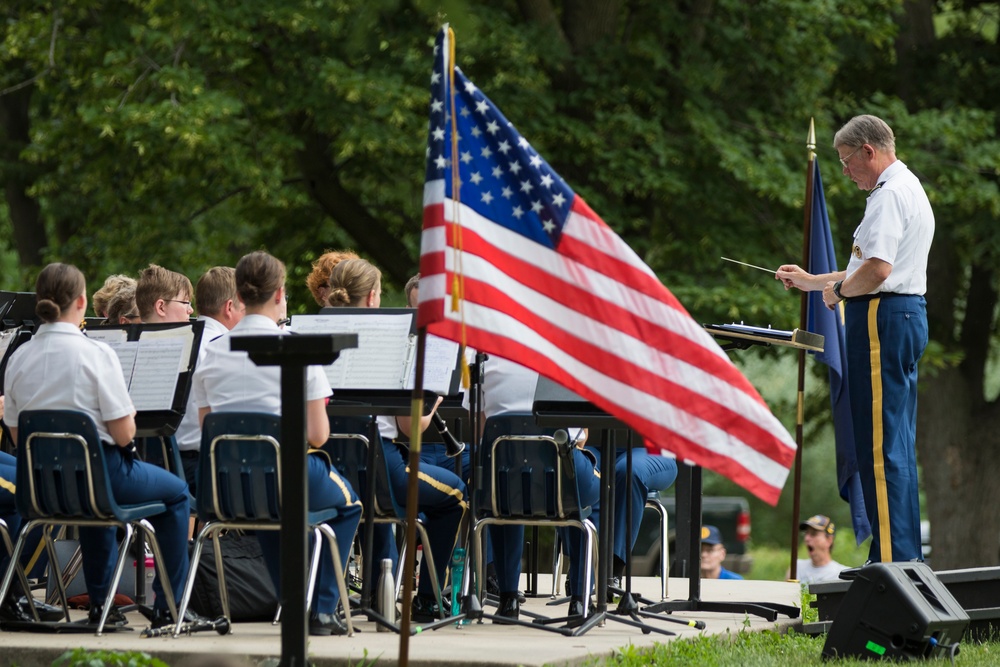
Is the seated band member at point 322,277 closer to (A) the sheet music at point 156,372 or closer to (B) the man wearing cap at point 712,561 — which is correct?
(A) the sheet music at point 156,372

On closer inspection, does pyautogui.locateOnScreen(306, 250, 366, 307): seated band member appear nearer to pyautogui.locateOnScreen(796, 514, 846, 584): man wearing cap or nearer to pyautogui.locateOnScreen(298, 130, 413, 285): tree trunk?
pyautogui.locateOnScreen(796, 514, 846, 584): man wearing cap

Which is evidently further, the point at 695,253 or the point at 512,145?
the point at 695,253

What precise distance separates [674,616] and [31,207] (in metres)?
11.8

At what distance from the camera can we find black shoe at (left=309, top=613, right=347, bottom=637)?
618cm

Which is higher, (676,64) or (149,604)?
(676,64)

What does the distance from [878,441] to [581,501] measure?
1.54 m

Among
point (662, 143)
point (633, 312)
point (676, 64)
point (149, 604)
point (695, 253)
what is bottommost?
point (149, 604)

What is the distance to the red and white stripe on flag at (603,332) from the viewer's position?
4621mm

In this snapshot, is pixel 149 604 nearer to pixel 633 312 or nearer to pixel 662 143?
pixel 633 312

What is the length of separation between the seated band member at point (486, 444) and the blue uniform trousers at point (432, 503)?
253 millimetres

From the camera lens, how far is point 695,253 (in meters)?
14.6

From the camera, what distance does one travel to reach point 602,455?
6.65 meters

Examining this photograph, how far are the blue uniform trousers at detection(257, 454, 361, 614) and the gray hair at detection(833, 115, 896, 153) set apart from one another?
9.96 feet

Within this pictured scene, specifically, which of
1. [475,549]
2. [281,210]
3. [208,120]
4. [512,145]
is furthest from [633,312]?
[281,210]
